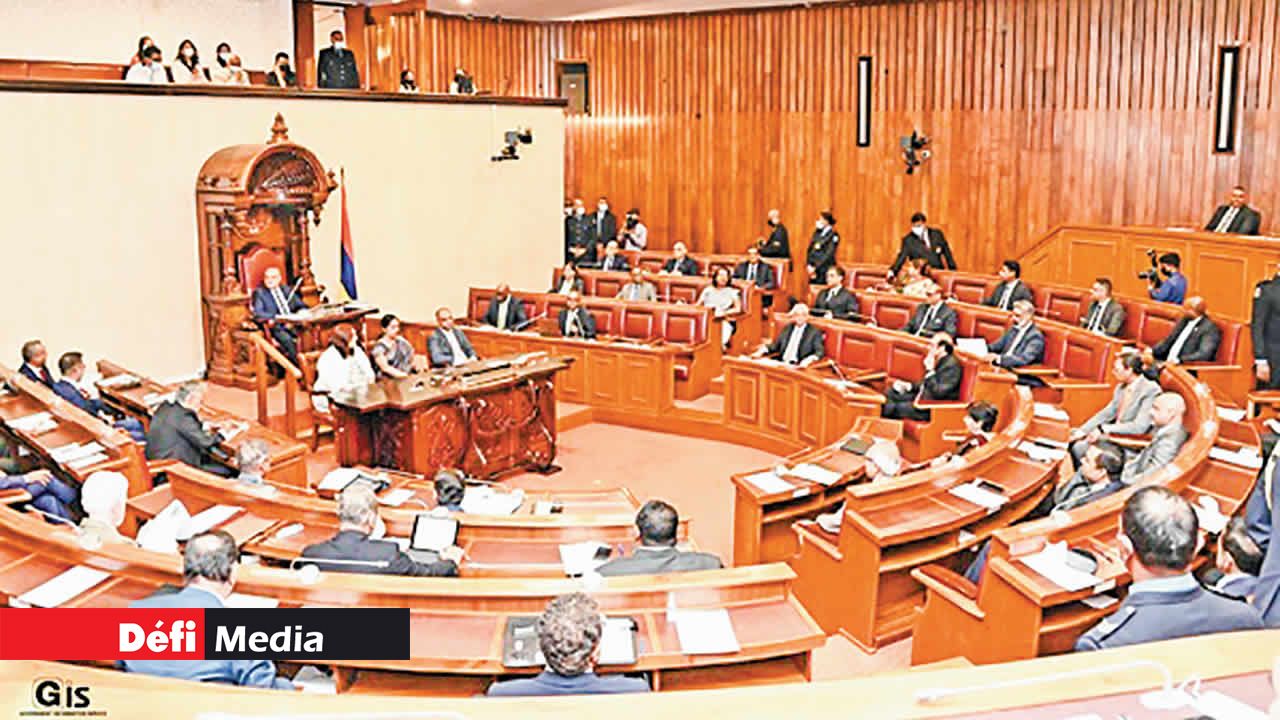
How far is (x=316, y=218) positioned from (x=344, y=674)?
8148 millimetres

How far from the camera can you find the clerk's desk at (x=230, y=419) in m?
7.44

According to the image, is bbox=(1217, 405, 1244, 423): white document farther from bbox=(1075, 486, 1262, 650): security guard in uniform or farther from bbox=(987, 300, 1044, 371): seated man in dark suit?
bbox=(1075, 486, 1262, 650): security guard in uniform

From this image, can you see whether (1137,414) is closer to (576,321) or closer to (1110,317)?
(1110,317)

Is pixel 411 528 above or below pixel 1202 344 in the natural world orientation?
below

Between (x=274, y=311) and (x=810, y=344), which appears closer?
(x=810, y=344)

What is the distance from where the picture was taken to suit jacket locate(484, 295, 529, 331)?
470 inches

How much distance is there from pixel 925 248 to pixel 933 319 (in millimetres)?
3464

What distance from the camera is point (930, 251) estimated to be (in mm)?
13750

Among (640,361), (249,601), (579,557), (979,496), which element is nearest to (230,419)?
→ (640,361)

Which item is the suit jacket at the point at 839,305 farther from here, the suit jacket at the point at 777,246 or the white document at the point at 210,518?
the white document at the point at 210,518

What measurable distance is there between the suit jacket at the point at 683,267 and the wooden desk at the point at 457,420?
5.13 m

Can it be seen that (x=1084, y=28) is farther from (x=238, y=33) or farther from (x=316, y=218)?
(x=238, y=33)

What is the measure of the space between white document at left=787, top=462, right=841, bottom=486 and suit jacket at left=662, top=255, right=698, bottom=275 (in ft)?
25.2

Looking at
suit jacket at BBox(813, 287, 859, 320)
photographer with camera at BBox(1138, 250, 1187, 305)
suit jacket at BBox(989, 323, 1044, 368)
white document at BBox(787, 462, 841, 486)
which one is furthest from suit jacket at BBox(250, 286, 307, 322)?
photographer with camera at BBox(1138, 250, 1187, 305)
